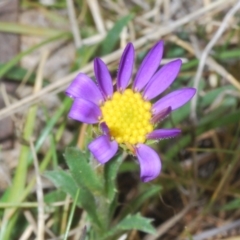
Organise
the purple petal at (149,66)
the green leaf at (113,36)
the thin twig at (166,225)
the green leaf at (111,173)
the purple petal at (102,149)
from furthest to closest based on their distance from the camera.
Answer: the green leaf at (113,36), the thin twig at (166,225), the green leaf at (111,173), the purple petal at (149,66), the purple petal at (102,149)

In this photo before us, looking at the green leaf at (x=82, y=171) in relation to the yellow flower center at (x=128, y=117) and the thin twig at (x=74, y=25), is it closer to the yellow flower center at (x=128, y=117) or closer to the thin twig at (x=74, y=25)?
the yellow flower center at (x=128, y=117)

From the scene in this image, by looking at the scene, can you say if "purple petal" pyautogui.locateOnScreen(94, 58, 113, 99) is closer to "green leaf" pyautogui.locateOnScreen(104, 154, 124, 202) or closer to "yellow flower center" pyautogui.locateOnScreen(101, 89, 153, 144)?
"yellow flower center" pyautogui.locateOnScreen(101, 89, 153, 144)

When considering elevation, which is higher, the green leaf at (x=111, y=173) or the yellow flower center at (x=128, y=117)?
the yellow flower center at (x=128, y=117)

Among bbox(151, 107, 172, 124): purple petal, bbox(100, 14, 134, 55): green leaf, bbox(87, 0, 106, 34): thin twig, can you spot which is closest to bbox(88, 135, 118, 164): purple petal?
bbox(151, 107, 172, 124): purple petal

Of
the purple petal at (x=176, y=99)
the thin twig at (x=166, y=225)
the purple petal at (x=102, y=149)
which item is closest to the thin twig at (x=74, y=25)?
the thin twig at (x=166, y=225)

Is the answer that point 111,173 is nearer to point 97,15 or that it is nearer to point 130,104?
point 130,104

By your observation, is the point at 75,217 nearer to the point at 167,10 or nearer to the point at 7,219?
the point at 7,219

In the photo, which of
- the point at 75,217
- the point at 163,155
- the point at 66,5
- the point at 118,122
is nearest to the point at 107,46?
the point at 66,5
